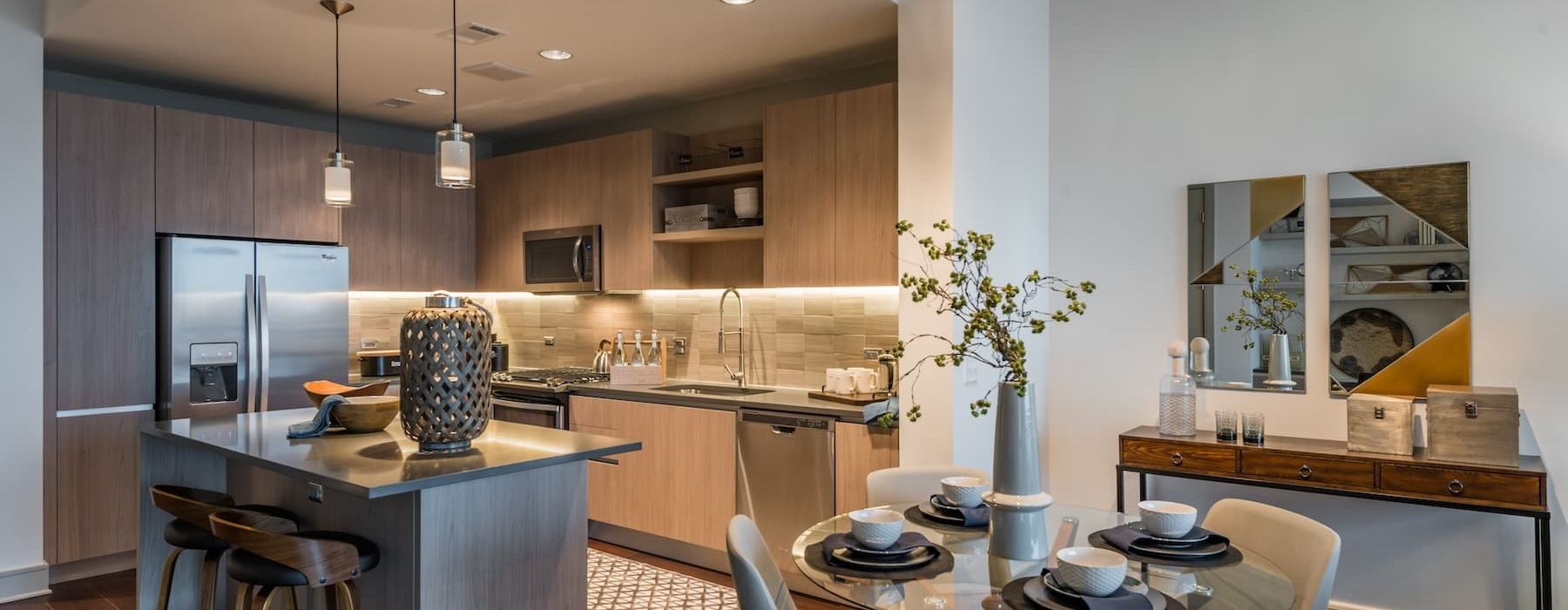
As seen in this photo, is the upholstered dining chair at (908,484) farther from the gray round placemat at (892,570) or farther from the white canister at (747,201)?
the white canister at (747,201)

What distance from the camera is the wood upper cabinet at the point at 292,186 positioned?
4.77 m

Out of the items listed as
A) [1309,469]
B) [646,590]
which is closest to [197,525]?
[646,590]

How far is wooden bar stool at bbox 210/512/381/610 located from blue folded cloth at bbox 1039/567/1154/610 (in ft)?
5.93

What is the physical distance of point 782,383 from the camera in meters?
4.73

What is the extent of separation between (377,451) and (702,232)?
7.66 feet

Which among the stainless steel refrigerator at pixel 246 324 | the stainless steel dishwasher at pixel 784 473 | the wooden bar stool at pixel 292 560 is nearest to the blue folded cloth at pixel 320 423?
the wooden bar stool at pixel 292 560

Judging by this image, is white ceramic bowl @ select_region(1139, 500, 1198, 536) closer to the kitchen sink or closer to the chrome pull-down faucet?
the kitchen sink

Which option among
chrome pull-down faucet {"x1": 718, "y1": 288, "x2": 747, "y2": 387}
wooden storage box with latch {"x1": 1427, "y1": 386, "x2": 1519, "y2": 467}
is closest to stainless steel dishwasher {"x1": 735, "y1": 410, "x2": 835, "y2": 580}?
chrome pull-down faucet {"x1": 718, "y1": 288, "x2": 747, "y2": 387}

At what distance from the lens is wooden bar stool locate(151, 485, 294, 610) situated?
2.56 metres

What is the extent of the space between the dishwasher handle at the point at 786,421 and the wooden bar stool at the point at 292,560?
180 cm

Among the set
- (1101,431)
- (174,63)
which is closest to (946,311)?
(1101,431)

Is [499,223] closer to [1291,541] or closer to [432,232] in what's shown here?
[432,232]

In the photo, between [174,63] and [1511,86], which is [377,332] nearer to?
[174,63]

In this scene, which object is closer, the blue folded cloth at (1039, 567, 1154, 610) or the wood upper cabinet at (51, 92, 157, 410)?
the blue folded cloth at (1039, 567, 1154, 610)
